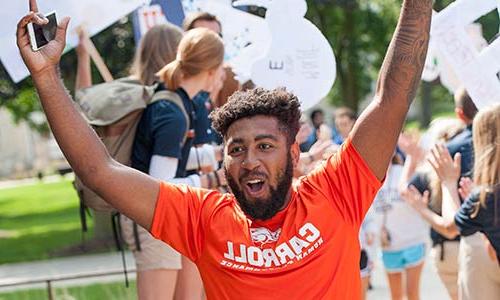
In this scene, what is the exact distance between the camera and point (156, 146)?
5066 mm

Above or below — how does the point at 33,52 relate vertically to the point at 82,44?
above

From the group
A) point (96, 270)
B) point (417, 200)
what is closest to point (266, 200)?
point (417, 200)

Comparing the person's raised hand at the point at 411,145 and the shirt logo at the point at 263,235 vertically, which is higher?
the shirt logo at the point at 263,235

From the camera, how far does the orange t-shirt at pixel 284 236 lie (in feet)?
10.9

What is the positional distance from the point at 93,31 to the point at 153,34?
59 centimetres

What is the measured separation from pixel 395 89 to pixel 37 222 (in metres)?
22.3

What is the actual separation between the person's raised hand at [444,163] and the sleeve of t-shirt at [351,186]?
1819 mm

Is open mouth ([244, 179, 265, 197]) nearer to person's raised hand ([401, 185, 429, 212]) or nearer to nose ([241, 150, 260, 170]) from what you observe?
nose ([241, 150, 260, 170])

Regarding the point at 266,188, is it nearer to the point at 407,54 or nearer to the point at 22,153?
the point at 407,54

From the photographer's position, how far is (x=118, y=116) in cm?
517

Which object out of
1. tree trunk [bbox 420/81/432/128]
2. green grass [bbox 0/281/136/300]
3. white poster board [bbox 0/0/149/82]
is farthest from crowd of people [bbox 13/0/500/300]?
tree trunk [bbox 420/81/432/128]

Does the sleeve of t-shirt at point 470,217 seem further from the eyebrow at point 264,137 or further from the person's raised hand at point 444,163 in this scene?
the eyebrow at point 264,137

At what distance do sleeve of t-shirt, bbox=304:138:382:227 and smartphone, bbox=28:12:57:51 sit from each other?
101 cm

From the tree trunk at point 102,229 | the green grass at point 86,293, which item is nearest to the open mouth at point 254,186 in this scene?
the green grass at point 86,293
